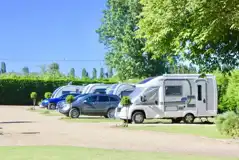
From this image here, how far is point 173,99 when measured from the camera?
2555cm

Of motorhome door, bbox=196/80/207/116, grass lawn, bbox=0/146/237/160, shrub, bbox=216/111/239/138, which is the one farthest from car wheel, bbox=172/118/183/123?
grass lawn, bbox=0/146/237/160

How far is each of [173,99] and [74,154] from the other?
1387 centimetres

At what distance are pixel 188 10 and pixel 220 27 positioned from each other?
3.27ft

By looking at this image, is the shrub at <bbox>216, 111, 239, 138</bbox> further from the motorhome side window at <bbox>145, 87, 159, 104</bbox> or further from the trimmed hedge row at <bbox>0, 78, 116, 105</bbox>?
the trimmed hedge row at <bbox>0, 78, 116, 105</bbox>

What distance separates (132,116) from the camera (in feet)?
82.0

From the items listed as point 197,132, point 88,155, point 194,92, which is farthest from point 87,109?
point 88,155

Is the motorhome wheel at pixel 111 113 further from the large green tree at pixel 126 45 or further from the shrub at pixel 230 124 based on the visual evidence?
the large green tree at pixel 126 45

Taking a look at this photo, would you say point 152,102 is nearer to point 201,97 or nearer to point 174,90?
point 174,90

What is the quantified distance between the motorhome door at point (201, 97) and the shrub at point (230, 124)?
745 centimetres

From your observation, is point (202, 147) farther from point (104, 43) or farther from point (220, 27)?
point (104, 43)

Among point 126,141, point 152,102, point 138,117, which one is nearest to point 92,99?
point 138,117

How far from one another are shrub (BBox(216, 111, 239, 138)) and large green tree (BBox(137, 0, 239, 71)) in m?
2.03

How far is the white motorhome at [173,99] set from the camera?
2512 centimetres

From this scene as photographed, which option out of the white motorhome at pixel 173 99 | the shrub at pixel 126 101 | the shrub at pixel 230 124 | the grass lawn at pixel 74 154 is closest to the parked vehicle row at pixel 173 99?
the white motorhome at pixel 173 99
